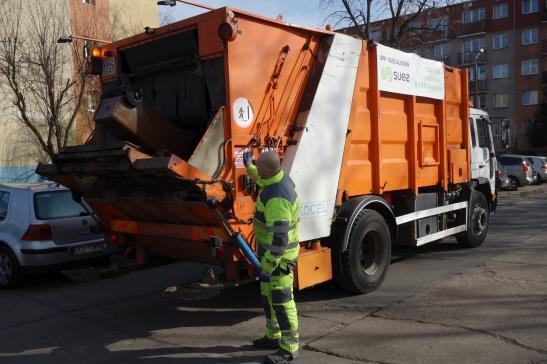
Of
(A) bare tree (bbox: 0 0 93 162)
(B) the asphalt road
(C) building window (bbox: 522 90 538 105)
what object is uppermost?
(C) building window (bbox: 522 90 538 105)

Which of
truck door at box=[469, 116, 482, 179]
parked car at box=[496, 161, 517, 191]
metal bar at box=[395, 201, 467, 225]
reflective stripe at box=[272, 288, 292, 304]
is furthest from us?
parked car at box=[496, 161, 517, 191]

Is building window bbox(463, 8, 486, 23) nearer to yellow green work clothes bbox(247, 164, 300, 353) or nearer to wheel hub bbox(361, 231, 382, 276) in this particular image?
wheel hub bbox(361, 231, 382, 276)

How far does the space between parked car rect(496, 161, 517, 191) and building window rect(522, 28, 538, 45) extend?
3214 centimetres

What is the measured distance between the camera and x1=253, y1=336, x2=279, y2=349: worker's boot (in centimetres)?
469

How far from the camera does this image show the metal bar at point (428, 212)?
702 cm

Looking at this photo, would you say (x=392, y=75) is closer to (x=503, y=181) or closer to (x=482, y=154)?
(x=482, y=154)

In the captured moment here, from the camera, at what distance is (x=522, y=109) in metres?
52.0

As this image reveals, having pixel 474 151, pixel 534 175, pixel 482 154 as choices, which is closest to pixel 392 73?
pixel 474 151

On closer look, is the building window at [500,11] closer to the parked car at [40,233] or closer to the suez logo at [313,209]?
the parked car at [40,233]

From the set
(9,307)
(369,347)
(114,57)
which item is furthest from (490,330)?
(9,307)

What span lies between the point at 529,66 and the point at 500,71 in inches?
108

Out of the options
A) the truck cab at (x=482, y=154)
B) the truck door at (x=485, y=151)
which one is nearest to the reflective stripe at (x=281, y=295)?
the truck cab at (x=482, y=154)

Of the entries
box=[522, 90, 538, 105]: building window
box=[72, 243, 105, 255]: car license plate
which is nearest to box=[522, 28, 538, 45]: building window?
box=[522, 90, 538, 105]: building window

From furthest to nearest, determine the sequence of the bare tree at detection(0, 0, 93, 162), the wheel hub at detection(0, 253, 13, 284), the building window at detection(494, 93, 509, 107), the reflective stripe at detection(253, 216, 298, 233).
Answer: the building window at detection(494, 93, 509, 107)
the bare tree at detection(0, 0, 93, 162)
the wheel hub at detection(0, 253, 13, 284)
the reflective stripe at detection(253, 216, 298, 233)
